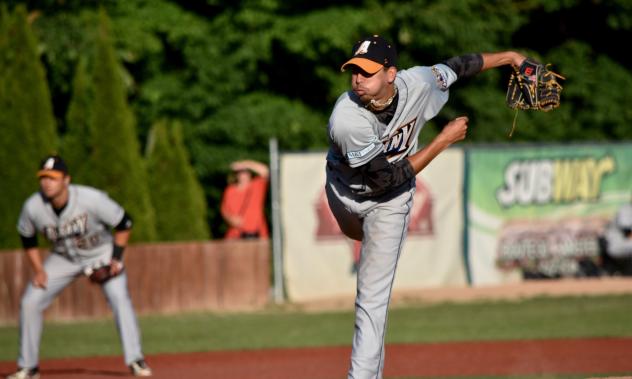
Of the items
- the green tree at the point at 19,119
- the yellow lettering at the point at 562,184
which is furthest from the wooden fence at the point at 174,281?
the yellow lettering at the point at 562,184

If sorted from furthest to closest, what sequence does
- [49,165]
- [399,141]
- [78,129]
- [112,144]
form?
1. [78,129]
2. [112,144]
3. [49,165]
4. [399,141]

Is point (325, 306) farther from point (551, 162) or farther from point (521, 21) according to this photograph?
point (521, 21)

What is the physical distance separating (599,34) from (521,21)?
3.05m

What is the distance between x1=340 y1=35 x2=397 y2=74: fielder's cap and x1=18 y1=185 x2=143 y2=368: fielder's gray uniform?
13.7ft

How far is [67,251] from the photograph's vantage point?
407 inches

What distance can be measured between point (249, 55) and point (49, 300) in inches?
447

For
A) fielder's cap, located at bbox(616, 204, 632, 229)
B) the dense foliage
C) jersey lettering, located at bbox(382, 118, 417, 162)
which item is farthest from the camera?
the dense foliage

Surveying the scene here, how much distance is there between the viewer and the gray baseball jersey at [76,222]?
33.2ft

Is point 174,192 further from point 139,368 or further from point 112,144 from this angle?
point 139,368

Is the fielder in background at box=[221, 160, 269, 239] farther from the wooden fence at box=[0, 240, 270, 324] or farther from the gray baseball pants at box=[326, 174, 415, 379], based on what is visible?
the gray baseball pants at box=[326, 174, 415, 379]

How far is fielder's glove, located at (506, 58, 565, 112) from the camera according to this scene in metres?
7.07

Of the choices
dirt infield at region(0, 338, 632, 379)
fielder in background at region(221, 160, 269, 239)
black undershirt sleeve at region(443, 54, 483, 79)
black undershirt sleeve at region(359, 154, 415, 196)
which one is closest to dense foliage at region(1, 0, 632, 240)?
fielder in background at region(221, 160, 269, 239)

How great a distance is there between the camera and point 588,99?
2402 cm

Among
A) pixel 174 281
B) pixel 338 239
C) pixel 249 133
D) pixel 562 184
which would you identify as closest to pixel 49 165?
pixel 174 281
